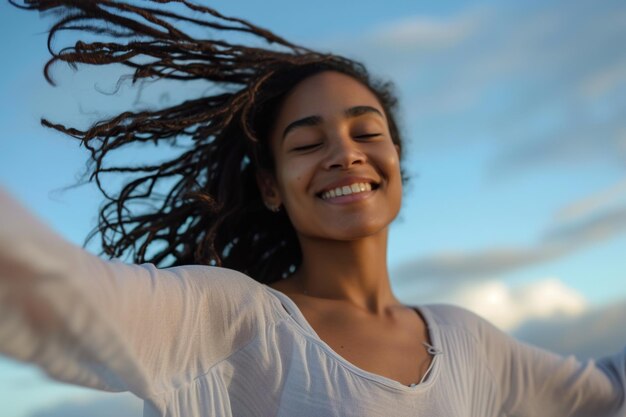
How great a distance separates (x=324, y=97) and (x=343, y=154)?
33 cm

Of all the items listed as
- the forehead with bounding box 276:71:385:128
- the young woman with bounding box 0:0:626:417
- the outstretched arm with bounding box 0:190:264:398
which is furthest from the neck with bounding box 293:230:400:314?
the outstretched arm with bounding box 0:190:264:398

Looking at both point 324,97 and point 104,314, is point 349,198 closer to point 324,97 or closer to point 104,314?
point 324,97

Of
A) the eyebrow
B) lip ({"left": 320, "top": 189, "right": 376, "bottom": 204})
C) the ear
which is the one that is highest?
the eyebrow

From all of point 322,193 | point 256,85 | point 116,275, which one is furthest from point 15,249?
point 256,85

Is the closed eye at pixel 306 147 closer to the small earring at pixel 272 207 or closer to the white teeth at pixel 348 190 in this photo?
the white teeth at pixel 348 190

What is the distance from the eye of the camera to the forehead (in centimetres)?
311

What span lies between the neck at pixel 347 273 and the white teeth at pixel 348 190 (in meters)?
0.22

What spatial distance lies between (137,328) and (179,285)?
1.02 ft

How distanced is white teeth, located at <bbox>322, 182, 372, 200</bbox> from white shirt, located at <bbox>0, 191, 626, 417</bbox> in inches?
→ 19.5

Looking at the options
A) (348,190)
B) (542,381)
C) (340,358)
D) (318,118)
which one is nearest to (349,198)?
(348,190)

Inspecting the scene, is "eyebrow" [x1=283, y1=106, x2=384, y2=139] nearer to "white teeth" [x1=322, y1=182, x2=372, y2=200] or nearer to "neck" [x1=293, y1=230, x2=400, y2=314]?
"white teeth" [x1=322, y1=182, x2=372, y2=200]

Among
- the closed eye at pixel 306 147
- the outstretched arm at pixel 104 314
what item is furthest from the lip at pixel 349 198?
the outstretched arm at pixel 104 314

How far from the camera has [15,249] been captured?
1.30 m

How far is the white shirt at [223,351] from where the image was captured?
142 centimetres
